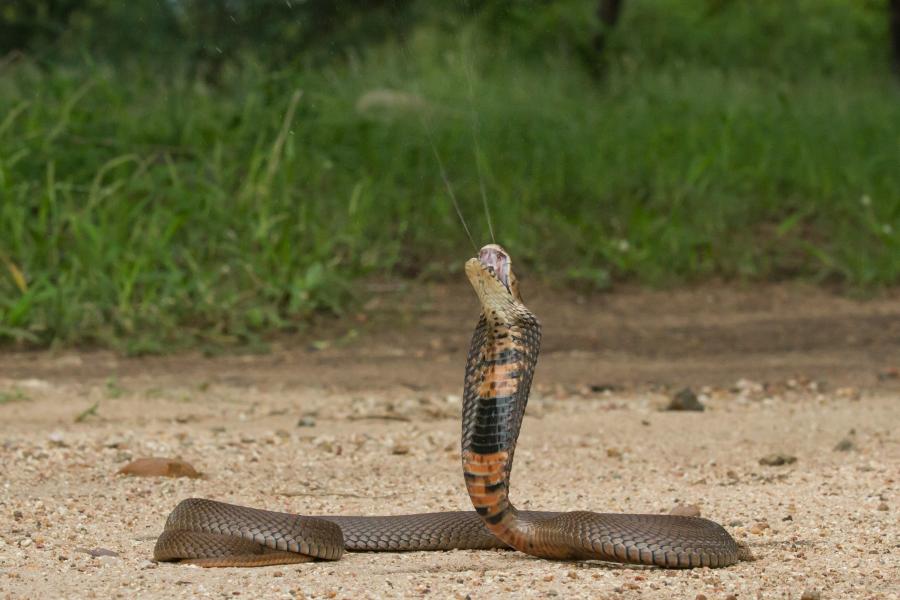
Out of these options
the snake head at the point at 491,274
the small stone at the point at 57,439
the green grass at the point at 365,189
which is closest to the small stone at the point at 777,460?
the snake head at the point at 491,274

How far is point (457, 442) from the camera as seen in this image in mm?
5699

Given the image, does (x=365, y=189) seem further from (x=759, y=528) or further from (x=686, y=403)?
(x=759, y=528)

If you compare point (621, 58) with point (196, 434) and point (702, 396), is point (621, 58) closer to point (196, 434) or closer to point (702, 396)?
point (702, 396)

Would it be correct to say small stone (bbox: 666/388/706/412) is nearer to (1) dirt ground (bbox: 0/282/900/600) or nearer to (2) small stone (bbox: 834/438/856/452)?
(1) dirt ground (bbox: 0/282/900/600)

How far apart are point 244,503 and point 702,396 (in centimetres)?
286

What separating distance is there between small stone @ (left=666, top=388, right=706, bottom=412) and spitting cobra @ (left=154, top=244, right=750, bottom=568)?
2490mm

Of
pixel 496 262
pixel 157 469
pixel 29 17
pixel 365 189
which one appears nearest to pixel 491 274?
pixel 496 262

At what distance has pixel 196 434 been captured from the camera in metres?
5.71

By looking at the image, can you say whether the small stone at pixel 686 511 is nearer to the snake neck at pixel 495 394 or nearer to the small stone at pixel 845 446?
the snake neck at pixel 495 394

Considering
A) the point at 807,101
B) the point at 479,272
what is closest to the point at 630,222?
the point at 807,101

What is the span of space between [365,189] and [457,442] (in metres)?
3.62

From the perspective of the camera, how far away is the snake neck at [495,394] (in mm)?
3295

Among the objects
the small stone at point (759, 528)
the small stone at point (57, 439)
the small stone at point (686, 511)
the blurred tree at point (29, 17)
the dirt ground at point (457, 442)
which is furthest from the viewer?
the blurred tree at point (29, 17)

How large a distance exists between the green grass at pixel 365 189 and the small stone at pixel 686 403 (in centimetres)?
240
